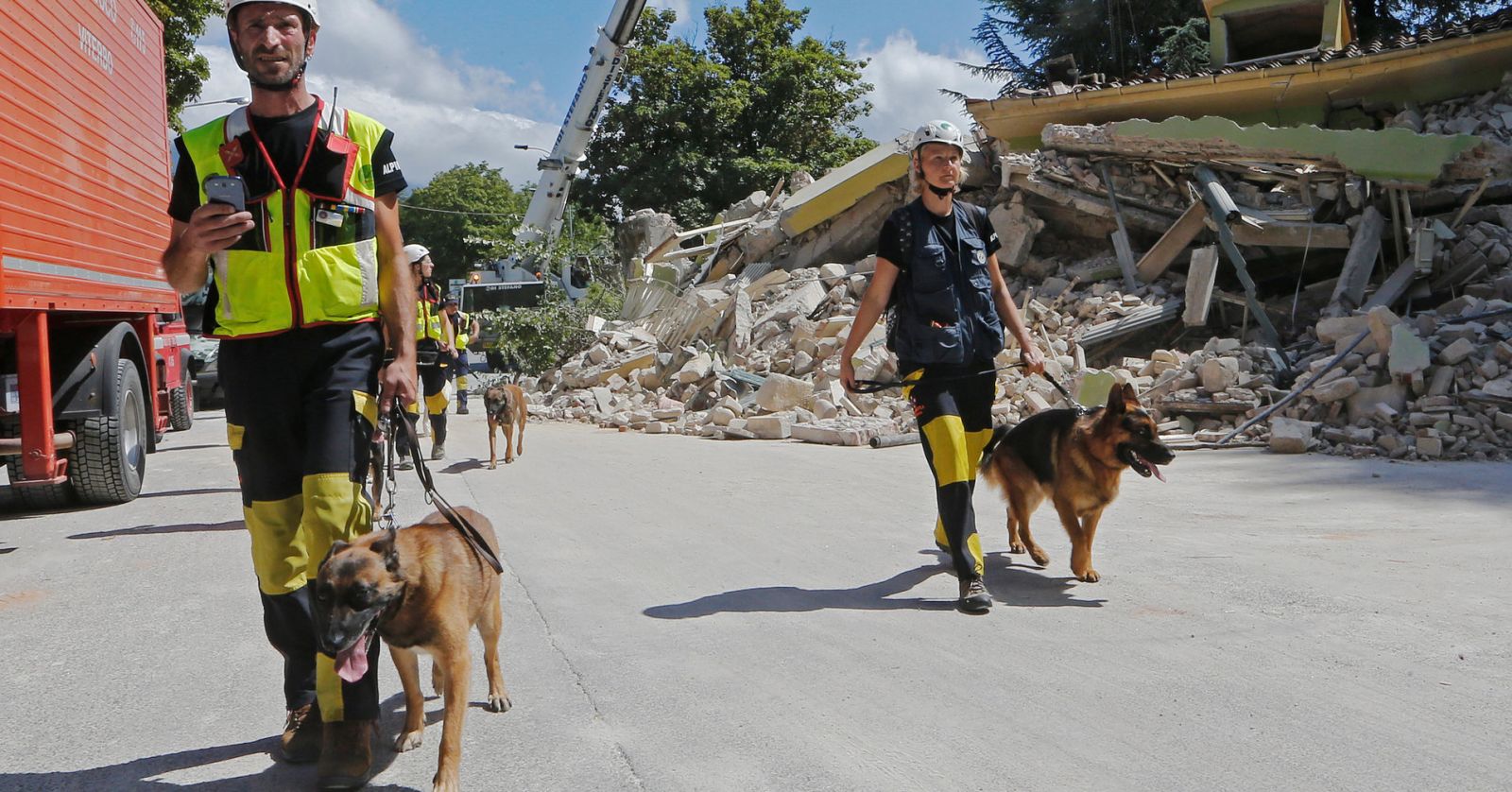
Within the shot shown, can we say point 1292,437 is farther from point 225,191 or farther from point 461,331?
point 461,331

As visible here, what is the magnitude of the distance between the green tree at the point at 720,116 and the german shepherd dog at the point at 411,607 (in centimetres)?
3804

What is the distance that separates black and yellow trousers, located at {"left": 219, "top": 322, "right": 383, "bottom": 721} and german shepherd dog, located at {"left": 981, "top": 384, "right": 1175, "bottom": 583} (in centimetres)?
340

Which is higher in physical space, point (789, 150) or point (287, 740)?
point (789, 150)

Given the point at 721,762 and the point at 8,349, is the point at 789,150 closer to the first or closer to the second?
the point at 8,349

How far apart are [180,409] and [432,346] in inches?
295

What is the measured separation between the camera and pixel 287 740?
3334mm

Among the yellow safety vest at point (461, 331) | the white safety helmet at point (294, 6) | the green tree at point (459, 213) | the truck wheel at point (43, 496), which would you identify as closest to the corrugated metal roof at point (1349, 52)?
the yellow safety vest at point (461, 331)

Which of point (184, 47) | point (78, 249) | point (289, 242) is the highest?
point (184, 47)

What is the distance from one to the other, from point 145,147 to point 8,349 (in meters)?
3.38

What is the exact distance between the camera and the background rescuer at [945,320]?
16.8 feet

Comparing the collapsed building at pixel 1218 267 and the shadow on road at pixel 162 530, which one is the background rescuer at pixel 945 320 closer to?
the shadow on road at pixel 162 530

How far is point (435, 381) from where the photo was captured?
10.3 meters

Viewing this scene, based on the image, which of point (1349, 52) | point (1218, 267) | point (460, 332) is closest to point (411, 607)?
point (460, 332)

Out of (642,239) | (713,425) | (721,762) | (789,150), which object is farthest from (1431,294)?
(789,150)
